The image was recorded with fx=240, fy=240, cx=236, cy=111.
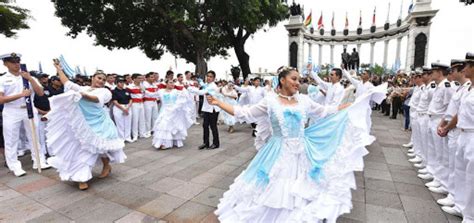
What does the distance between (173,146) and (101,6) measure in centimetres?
1420

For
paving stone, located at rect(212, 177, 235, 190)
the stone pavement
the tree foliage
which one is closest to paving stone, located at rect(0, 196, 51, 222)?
the stone pavement

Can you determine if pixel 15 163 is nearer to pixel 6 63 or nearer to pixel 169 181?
pixel 6 63

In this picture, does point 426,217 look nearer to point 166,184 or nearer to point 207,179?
point 207,179

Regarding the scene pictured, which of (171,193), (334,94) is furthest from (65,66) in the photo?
(334,94)

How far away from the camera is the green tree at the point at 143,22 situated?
1444cm

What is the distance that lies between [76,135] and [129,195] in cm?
131

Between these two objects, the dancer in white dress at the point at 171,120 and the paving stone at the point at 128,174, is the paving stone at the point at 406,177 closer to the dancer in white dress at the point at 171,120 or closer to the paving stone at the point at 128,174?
the paving stone at the point at 128,174

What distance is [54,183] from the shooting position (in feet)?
13.9

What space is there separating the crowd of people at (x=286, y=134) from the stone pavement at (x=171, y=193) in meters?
0.29

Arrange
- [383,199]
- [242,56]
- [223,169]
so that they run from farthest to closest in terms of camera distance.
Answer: [242,56] → [223,169] → [383,199]

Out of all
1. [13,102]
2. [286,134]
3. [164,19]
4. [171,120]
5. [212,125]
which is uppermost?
[164,19]

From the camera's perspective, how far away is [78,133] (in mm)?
3861

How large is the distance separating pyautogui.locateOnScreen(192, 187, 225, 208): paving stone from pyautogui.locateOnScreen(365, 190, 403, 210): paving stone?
2126 mm

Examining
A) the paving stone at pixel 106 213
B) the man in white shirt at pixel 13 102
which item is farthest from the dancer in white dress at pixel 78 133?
the man in white shirt at pixel 13 102
